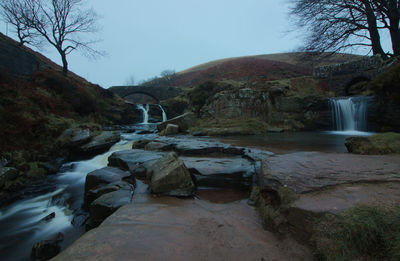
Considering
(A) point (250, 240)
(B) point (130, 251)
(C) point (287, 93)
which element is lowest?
(A) point (250, 240)

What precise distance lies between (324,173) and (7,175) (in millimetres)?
5788

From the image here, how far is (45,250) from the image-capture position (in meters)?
2.16

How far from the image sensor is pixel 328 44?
10023 mm

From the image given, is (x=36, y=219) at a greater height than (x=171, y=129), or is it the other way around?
(x=171, y=129)

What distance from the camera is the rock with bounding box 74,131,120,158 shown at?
19.6ft

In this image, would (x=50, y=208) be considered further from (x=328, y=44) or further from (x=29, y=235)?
(x=328, y=44)

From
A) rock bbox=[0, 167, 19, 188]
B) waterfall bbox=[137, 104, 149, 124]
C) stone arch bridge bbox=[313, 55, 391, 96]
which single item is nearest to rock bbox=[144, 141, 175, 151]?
rock bbox=[0, 167, 19, 188]

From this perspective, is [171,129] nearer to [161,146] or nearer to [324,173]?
[161,146]

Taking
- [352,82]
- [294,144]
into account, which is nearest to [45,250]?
[294,144]

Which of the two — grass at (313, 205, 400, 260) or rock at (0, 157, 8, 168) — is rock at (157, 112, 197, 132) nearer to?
rock at (0, 157, 8, 168)

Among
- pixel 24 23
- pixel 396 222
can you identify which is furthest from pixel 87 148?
pixel 24 23

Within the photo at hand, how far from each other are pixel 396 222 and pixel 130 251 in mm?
1692

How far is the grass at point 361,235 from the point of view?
980 mm

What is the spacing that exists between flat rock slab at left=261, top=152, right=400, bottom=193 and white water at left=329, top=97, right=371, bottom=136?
743cm
